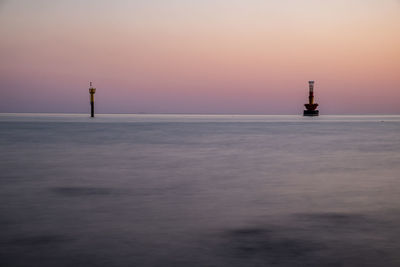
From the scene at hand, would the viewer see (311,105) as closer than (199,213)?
No

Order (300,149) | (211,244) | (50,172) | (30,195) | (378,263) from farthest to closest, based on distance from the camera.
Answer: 1. (300,149)
2. (50,172)
3. (30,195)
4. (211,244)
5. (378,263)

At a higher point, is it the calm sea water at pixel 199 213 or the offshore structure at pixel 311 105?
the offshore structure at pixel 311 105

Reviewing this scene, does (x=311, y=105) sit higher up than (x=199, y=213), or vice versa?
(x=311, y=105)

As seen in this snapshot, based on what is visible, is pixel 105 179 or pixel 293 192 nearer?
pixel 293 192

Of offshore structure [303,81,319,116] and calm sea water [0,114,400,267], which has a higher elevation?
offshore structure [303,81,319,116]

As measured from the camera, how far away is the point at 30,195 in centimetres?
236

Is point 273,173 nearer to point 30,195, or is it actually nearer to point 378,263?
point 30,195

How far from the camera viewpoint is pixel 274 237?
1.56 meters

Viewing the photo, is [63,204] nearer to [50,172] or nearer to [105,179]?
[105,179]

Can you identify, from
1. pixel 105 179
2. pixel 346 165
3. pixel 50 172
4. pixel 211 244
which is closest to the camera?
pixel 211 244

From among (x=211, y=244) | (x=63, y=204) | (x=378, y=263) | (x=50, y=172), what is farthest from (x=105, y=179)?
(x=378, y=263)

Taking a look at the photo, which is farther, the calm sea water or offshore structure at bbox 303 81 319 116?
offshore structure at bbox 303 81 319 116

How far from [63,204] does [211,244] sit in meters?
0.96

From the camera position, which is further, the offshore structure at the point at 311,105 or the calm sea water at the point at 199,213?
the offshore structure at the point at 311,105
